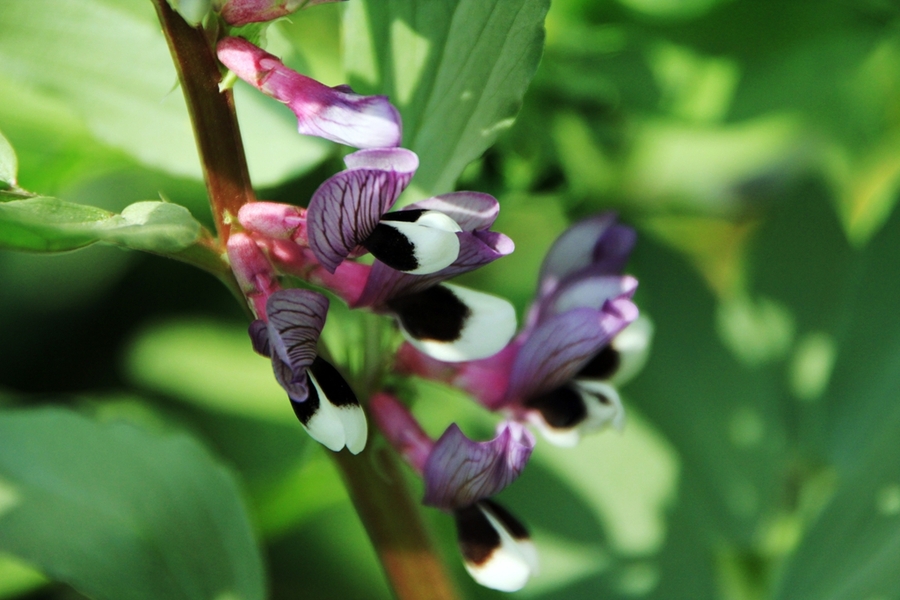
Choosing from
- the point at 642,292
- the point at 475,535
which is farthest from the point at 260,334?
the point at 642,292

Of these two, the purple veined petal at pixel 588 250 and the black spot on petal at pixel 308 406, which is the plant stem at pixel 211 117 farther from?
the purple veined petal at pixel 588 250

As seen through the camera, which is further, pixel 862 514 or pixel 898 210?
pixel 898 210

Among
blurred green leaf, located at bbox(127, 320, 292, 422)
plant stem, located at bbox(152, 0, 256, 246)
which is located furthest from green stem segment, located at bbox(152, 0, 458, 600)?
blurred green leaf, located at bbox(127, 320, 292, 422)

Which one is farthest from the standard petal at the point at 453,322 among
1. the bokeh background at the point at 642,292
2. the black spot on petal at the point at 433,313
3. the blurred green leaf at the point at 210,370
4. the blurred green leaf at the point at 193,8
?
the blurred green leaf at the point at 210,370

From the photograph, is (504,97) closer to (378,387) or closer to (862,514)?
(378,387)

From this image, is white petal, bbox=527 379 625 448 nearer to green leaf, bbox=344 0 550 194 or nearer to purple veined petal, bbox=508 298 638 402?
purple veined petal, bbox=508 298 638 402

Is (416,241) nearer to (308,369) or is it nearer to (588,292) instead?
(308,369)

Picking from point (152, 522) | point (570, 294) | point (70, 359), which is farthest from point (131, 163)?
point (70, 359)
